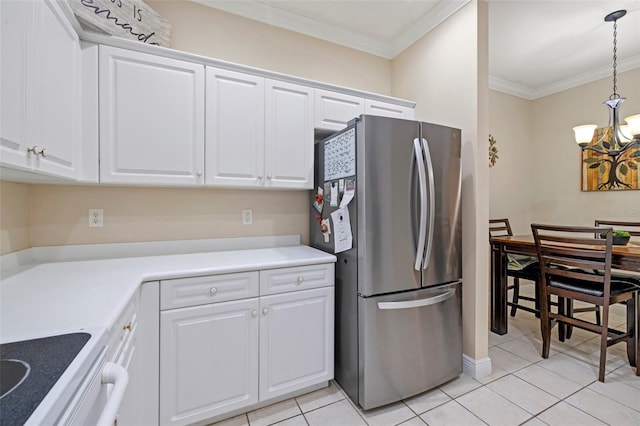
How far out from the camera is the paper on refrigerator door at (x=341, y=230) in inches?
72.1

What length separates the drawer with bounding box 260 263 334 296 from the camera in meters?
1.70

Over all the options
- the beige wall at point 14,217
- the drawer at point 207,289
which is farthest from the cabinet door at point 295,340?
the beige wall at point 14,217

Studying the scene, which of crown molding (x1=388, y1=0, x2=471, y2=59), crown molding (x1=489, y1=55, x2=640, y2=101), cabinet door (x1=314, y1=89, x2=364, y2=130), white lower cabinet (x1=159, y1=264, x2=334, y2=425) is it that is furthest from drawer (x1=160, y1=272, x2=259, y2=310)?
crown molding (x1=489, y1=55, x2=640, y2=101)

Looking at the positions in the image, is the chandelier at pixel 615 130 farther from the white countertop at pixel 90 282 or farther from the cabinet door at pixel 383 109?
the white countertop at pixel 90 282

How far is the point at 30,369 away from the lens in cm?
61

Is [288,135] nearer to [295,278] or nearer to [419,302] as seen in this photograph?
[295,278]

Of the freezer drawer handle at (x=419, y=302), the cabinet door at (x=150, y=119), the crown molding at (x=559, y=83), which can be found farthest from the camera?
the crown molding at (x=559, y=83)

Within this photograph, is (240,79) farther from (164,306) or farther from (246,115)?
(164,306)

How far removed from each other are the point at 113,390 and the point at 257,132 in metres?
1.65

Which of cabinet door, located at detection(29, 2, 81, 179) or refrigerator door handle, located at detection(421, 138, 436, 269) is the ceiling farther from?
refrigerator door handle, located at detection(421, 138, 436, 269)

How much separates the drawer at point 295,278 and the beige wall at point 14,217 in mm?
1294

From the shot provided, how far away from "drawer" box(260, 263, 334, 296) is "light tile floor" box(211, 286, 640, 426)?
2.42ft

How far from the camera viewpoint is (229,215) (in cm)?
222

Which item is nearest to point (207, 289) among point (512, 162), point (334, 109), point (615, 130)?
point (334, 109)
